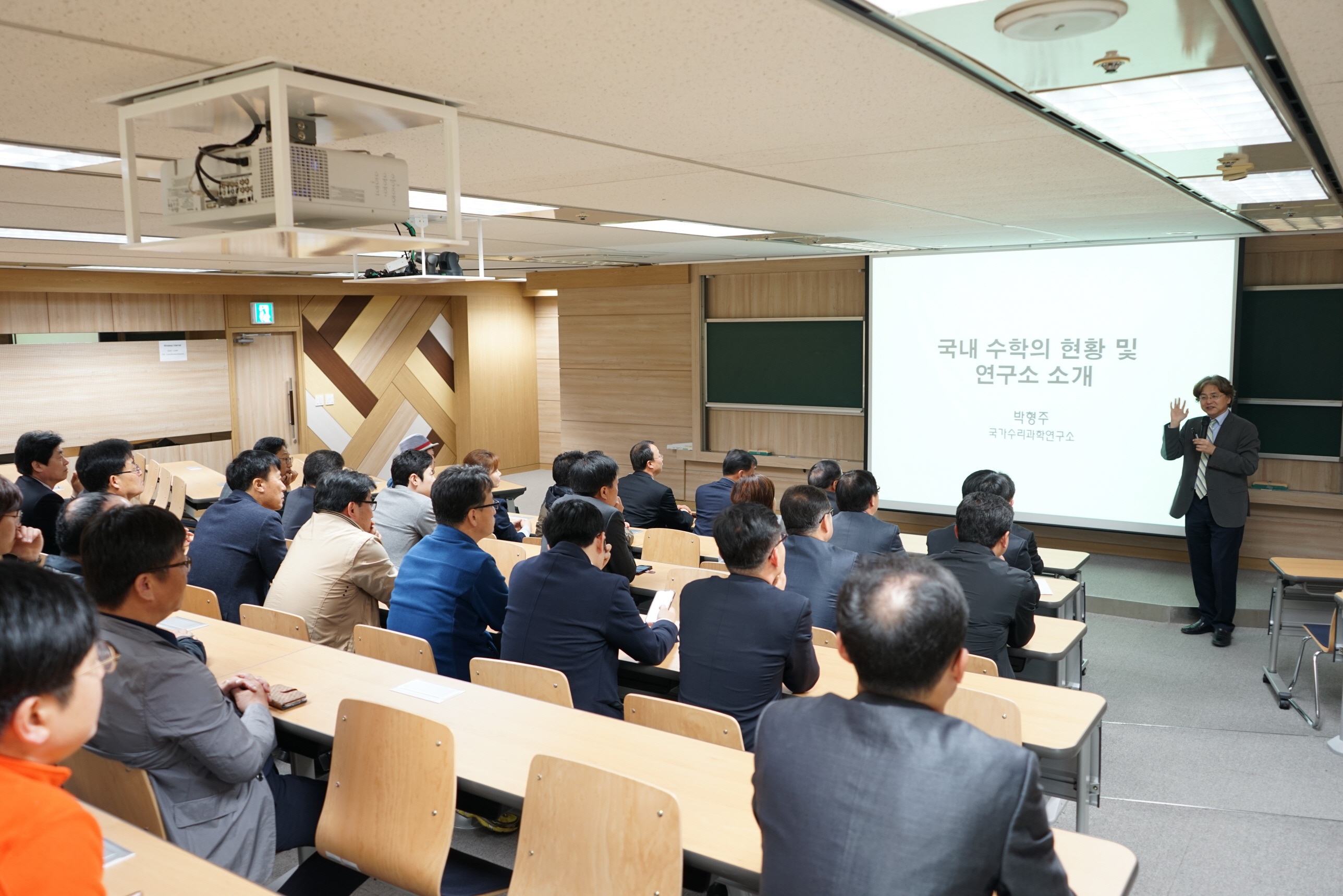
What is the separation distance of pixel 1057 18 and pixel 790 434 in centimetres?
767

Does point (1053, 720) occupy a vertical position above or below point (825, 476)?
below

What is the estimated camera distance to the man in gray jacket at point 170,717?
7.61ft

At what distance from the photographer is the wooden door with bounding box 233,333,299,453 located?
11242mm

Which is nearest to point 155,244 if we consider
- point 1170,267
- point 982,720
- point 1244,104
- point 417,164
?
point 417,164

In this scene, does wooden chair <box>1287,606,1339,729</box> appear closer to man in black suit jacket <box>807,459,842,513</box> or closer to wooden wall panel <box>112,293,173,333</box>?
man in black suit jacket <box>807,459,842,513</box>

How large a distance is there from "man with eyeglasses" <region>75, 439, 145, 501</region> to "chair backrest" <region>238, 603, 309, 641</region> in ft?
→ 6.57

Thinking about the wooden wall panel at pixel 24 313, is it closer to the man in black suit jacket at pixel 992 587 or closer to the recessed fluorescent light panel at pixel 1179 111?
the man in black suit jacket at pixel 992 587

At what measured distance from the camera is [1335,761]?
4398 mm

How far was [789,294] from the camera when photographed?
9445 millimetres

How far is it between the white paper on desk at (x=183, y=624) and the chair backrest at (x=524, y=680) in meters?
1.45

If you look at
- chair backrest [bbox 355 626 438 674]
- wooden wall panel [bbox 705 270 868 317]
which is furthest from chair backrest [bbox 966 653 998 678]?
wooden wall panel [bbox 705 270 868 317]

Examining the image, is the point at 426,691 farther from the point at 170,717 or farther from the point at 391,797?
the point at 170,717

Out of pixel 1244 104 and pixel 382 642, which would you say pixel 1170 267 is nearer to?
pixel 1244 104

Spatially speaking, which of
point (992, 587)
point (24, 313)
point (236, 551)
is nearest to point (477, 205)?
point (236, 551)
